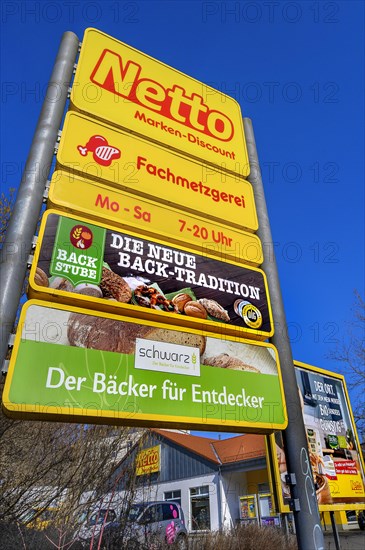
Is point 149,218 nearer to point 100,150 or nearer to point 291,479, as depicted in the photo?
point 100,150

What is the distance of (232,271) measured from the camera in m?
4.54

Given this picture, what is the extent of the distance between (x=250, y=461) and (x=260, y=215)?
57.9 feet

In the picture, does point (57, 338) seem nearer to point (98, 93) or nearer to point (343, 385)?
point (98, 93)

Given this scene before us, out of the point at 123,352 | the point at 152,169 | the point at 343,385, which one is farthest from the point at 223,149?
the point at 343,385

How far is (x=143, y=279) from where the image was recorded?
3.80 m

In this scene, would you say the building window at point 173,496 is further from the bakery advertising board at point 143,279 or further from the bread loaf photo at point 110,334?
the bread loaf photo at point 110,334

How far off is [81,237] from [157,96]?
2765 mm

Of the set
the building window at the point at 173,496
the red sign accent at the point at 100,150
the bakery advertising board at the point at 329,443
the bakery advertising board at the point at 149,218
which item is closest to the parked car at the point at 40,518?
the bakery advertising board at the point at 329,443

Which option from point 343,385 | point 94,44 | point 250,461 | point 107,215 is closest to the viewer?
point 107,215

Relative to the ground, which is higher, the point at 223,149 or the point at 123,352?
the point at 223,149

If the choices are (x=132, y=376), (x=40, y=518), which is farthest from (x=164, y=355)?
(x=40, y=518)

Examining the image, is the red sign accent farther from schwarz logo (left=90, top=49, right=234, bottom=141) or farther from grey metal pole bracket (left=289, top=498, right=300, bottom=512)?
grey metal pole bracket (left=289, top=498, right=300, bottom=512)

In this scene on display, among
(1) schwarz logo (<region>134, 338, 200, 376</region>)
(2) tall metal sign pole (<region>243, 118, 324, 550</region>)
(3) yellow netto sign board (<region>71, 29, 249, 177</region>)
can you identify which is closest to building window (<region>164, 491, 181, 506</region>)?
(2) tall metal sign pole (<region>243, 118, 324, 550</region>)

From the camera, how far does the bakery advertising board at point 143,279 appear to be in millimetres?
3338
